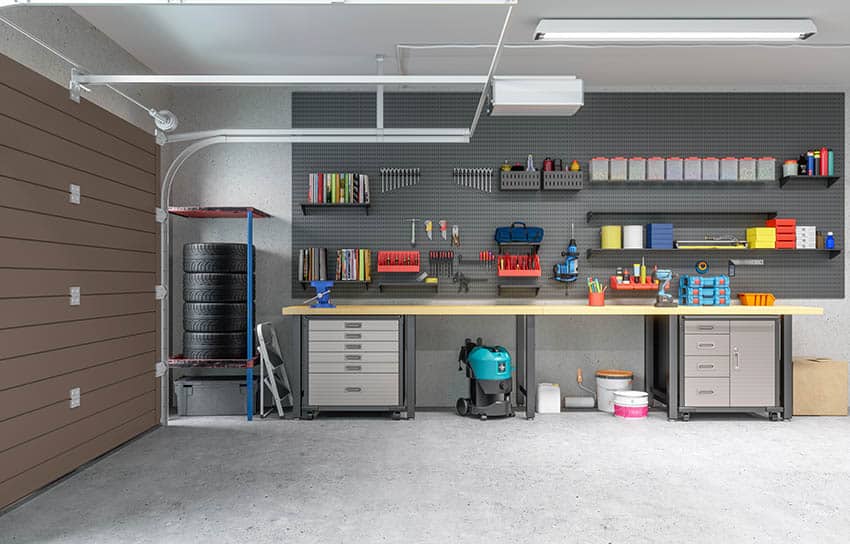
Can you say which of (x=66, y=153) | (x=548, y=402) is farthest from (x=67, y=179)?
(x=548, y=402)

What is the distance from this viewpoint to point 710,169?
6082 millimetres

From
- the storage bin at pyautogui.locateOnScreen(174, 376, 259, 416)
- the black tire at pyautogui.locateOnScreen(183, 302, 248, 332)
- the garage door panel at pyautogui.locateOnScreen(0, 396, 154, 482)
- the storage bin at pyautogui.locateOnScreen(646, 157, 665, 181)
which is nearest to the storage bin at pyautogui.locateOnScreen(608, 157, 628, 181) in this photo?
the storage bin at pyautogui.locateOnScreen(646, 157, 665, 181)

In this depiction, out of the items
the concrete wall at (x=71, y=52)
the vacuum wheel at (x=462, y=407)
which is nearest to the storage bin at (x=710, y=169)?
the vacuum wheel at (x=462, y=407)

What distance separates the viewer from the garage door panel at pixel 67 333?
344 cm

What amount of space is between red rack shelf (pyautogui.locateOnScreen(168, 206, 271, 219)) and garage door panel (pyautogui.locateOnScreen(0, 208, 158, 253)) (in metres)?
0.56

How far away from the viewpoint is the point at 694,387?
543cm

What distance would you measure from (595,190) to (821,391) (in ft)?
8.70

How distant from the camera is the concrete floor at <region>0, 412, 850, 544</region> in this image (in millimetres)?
3031

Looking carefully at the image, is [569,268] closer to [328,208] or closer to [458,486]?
[328,208]

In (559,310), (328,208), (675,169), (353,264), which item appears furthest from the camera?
(328,208)

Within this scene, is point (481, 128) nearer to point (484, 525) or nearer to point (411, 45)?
point (411, 45)

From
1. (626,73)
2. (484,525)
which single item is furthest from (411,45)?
(484,525)

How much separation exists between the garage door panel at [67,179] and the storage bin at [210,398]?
1.65 metres

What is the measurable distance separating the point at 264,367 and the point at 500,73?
3.40 meters
